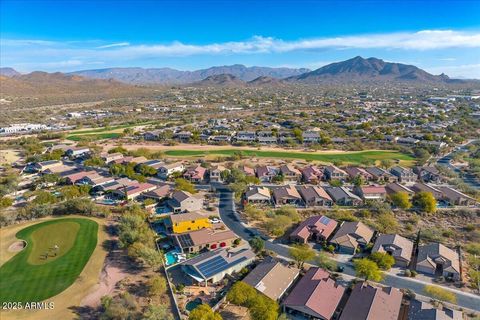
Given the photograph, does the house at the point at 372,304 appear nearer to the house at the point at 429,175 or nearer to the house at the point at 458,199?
the house at the point at 458,199

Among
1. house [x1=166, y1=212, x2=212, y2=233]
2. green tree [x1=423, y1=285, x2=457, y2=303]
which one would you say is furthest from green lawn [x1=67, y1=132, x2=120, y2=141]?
green tree [x1=423, y1=285, x2=457, y2=303]

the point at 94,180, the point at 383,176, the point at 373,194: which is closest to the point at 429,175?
the point at 383,176

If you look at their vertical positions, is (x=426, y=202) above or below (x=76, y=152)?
below

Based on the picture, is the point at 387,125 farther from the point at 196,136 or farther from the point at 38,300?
the point at 38,300

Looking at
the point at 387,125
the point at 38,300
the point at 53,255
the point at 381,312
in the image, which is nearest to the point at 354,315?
the point at 381,312

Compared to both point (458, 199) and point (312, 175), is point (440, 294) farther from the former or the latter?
point (312, 175)

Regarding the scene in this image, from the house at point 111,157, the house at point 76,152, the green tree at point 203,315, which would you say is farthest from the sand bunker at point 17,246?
the house at point 76,152
